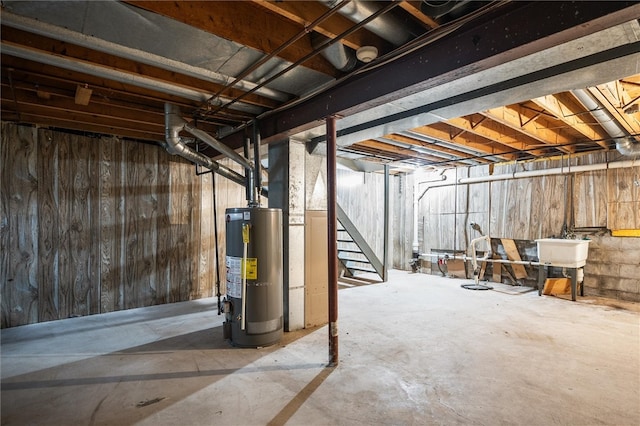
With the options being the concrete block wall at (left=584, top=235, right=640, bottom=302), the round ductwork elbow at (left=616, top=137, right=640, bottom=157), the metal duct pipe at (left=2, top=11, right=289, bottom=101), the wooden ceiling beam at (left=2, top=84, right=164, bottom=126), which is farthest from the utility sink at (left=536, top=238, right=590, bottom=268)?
the wooden ceiling beam at (left=2, top=84, right=164, bottom=126)

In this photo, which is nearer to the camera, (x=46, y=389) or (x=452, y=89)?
(x=46, y=389)

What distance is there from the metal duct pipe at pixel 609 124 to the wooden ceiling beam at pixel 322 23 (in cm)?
196

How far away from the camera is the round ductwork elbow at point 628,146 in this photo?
4160 millimetres

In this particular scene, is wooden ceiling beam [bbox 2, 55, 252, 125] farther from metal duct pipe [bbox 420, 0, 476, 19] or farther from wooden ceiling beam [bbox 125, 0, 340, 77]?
metal duct pipe [bbox 420, 0, 476, 19]

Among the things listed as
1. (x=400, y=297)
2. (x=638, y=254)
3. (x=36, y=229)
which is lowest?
(x=400, y=297)

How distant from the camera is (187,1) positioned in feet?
5.37

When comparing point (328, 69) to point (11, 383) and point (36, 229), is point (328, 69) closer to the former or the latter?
point (11, 383)

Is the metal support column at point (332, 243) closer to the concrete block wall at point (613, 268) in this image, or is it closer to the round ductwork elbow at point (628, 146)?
the round ductwork elbow at point (628, 146)

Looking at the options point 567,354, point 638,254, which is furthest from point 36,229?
point 638,254

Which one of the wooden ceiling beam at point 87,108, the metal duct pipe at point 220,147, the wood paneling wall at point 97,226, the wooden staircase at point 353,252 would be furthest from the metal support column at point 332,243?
the wood paneling wall at point 97,226

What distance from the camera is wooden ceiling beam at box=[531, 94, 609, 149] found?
312 centimetres

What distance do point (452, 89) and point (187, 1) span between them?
1784mm

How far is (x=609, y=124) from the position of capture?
3529mm

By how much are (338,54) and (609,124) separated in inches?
133
